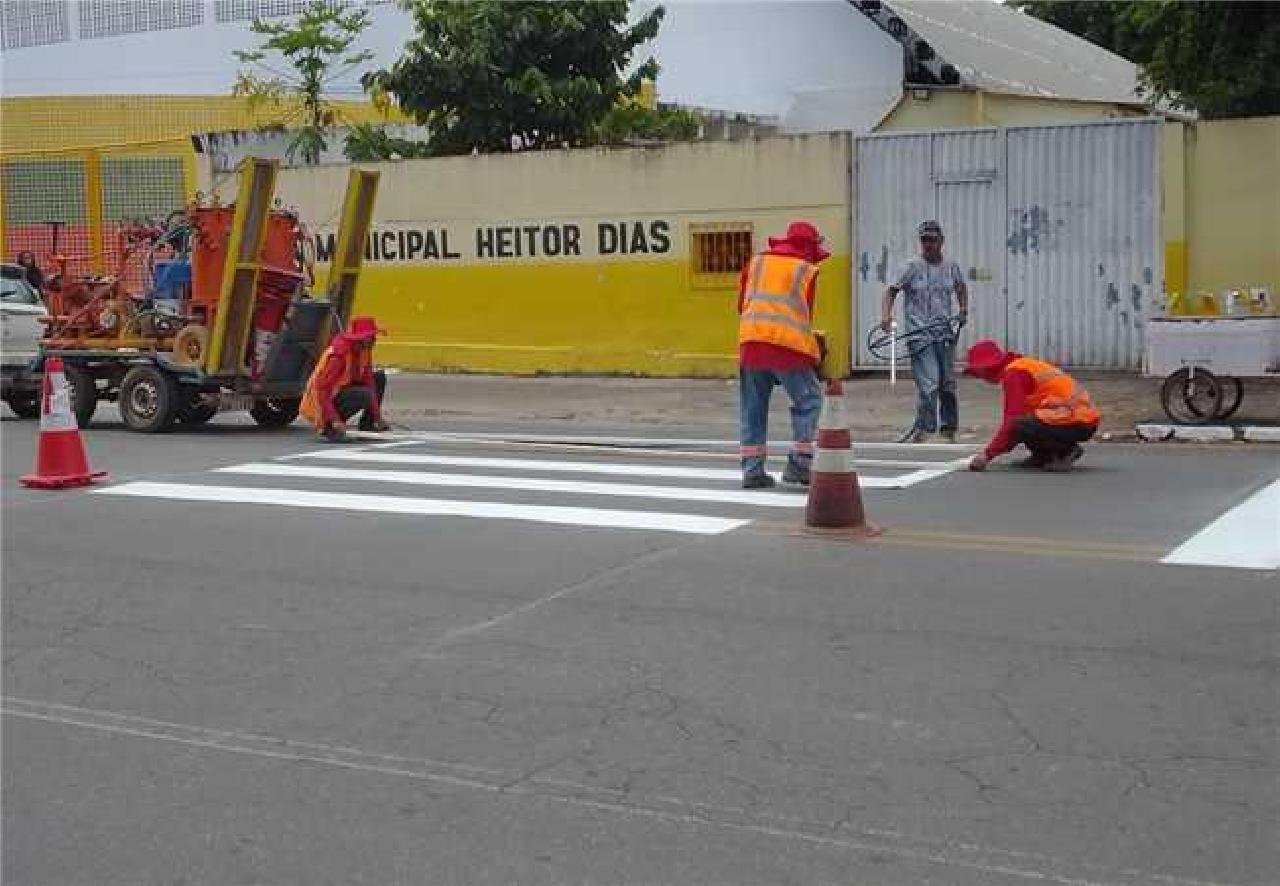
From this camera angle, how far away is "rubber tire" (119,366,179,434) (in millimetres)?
15148

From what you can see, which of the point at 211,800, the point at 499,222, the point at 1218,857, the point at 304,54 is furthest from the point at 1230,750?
the point at 304,54

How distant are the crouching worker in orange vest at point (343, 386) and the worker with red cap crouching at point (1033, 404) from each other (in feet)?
18.3

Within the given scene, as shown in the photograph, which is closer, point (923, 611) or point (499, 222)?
point (923, 611)

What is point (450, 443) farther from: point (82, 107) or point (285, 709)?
point (82, 107)

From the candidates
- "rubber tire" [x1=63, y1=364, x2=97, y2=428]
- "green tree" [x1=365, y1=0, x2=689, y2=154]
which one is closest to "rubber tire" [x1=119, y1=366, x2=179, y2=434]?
"rubber tire" [x1=63, y1=364, x2=97, y2=428]

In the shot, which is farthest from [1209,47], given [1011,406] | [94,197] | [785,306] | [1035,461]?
[94,197]

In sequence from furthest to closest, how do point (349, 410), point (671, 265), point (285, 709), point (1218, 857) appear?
point (671, 265), point (349, 410), point (285, 709), point (1218, 857)

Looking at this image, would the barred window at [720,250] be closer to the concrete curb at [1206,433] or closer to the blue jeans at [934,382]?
the blue jeans at [934,382]

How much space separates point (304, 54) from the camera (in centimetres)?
3081

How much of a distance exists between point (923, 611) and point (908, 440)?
21.1 ft

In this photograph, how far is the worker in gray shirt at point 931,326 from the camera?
13188 millimetres

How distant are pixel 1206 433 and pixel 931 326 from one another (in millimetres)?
2390

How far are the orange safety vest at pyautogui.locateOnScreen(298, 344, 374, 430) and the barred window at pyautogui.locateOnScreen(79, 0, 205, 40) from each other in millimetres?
29095

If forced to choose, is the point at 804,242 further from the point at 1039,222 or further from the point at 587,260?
the point at 587,260
